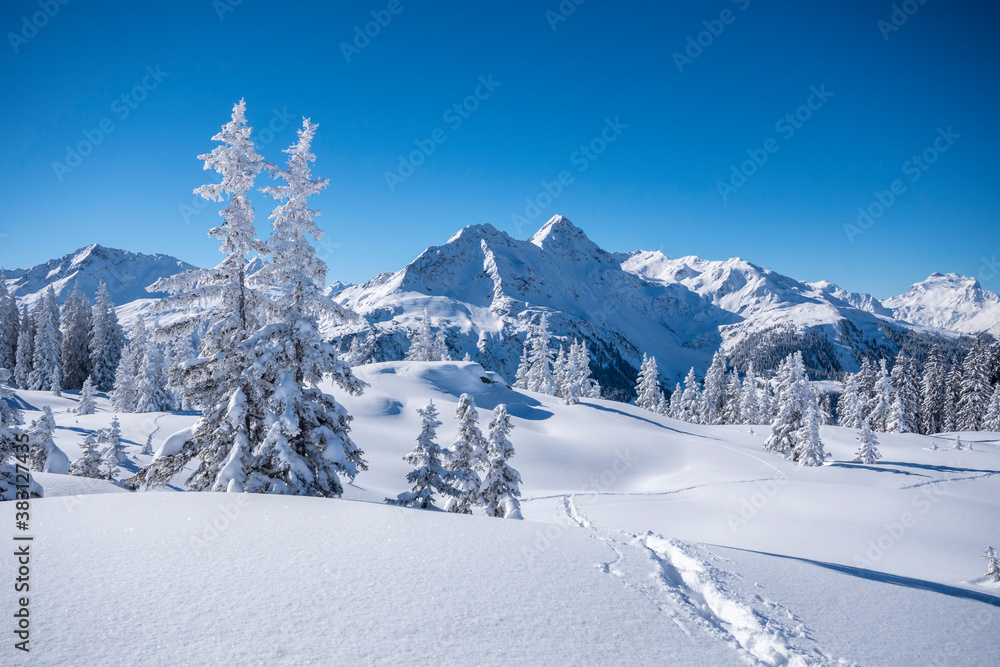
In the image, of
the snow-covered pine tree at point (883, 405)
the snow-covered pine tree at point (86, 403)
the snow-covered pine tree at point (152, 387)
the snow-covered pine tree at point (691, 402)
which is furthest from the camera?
the snow-covered pine tree at point (691, 402)

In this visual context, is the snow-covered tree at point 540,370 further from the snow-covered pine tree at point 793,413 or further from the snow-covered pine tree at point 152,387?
the snow-covered pine tree at point 152,387

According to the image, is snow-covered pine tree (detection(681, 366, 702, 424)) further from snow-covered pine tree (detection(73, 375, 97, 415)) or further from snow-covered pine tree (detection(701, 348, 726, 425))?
snow-covered pine tree (detection(73, 375, 97, 415))

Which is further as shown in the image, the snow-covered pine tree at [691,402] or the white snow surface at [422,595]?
the snow-covered pine tree at [691,402]

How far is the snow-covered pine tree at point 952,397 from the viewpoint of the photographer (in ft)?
175

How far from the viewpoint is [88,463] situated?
2056 cm

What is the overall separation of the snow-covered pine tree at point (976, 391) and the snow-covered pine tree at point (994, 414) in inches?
50.8

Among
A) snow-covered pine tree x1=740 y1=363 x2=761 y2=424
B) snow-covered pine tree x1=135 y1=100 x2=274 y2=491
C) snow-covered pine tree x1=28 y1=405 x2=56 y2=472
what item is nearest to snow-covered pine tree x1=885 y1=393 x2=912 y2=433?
snow-covered pine tree x1=740 y1=363 x2=761 y2=424

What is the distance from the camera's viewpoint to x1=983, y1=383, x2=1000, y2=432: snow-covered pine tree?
47312 mm

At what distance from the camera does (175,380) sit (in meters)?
12.0

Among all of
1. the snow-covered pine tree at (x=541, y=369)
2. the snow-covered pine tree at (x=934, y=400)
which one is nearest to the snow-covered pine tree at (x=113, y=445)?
the snow-covered pine tree at (x=541, y=369)

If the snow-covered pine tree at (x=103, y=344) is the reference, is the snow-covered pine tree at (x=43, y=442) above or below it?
below

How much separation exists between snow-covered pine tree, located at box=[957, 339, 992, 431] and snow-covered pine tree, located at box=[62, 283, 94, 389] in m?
112

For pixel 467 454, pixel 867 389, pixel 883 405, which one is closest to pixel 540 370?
pixel 883 405

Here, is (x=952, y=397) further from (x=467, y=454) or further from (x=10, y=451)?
(x=10, y=451)
